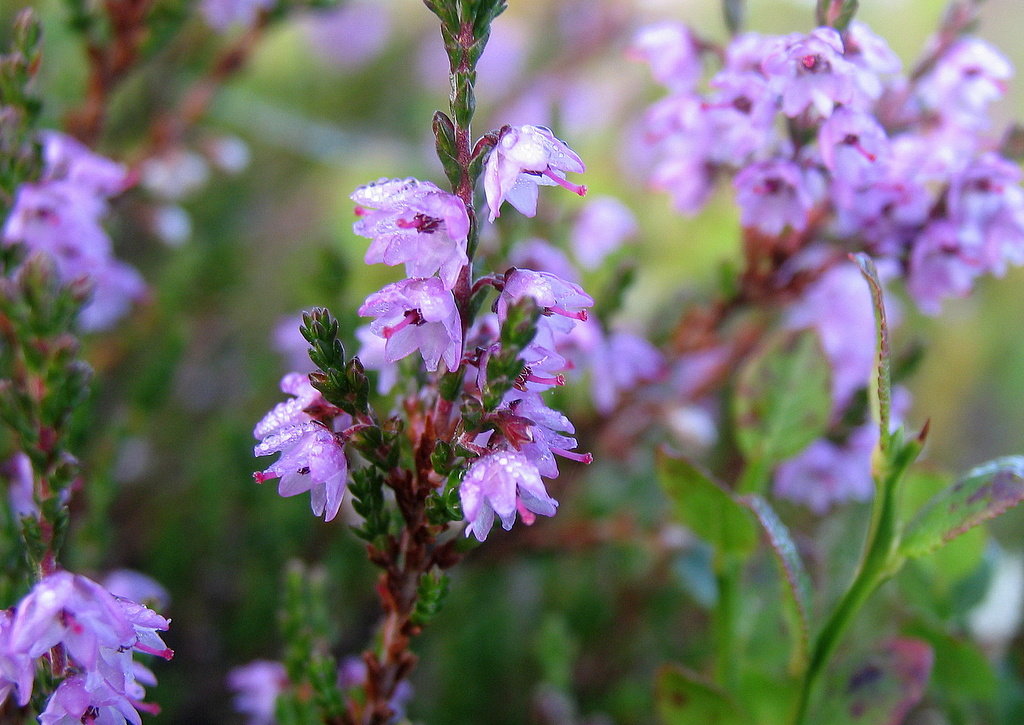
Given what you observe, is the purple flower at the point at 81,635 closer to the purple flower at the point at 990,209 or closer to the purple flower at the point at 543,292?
the purple flower at the point at 543,292

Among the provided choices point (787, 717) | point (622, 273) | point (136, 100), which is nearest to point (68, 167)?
point (622, 273)

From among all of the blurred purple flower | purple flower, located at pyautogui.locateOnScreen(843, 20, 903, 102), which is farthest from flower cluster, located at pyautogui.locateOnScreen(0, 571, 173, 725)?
the blurred purple flower

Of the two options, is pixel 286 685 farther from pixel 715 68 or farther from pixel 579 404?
pixel 715 68

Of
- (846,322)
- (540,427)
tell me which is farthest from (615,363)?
(540,427)

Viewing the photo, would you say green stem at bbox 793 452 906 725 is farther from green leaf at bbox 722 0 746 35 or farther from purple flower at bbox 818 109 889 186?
green leaf at bbox 722 0 746 35

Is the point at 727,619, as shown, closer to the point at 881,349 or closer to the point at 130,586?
the point at 881,349

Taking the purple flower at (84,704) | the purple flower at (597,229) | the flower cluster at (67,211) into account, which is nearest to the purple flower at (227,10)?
the flower cluster at (67,211)

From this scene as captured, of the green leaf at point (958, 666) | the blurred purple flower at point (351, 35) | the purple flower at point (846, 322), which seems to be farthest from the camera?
the blurred purple flower at point (351, 35)
